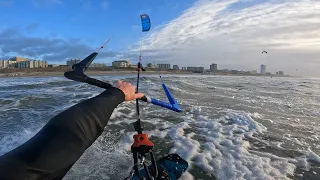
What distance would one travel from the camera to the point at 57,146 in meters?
1.31

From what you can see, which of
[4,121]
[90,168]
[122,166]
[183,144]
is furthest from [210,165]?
[4,121]

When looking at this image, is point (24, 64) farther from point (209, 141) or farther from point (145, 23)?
point (145, 23)

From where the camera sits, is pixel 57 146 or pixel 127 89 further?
pixel 127 89

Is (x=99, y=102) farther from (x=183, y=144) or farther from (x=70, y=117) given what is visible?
(x=183, y=144)

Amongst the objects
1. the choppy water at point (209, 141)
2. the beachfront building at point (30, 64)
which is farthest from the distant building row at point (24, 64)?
the choppy water at point (209, 141)

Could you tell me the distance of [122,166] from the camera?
5.25 m

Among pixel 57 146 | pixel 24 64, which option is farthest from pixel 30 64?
pixel 57 146

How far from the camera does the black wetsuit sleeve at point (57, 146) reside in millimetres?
1200

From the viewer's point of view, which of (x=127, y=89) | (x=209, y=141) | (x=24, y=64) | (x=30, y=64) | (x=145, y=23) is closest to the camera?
(x=127, y=89)

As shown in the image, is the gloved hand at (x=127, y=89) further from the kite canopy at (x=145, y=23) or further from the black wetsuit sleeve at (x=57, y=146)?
the kite canopy at (x=145, y=23)

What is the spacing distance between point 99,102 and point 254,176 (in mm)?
4166

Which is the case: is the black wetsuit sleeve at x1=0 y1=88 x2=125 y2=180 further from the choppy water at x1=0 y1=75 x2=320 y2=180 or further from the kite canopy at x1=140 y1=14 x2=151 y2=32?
the choppy water at x1=0 y1=75 x2=320 y2=180

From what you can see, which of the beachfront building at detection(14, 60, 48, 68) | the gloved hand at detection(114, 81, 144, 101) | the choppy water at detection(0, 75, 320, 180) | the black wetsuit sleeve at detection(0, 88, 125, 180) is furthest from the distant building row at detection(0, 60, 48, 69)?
the black wetsuit sleeve at detection(0, 88, 125, 180)

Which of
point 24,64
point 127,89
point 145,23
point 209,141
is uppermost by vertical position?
point 24,64
